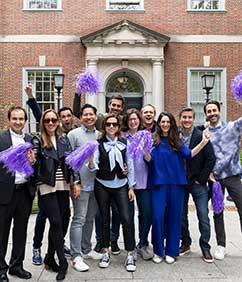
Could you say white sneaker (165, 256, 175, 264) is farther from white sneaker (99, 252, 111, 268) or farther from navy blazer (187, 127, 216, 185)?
navy blazer (187, 127, 216, 185)

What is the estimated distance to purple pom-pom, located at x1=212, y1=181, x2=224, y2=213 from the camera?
230 inches

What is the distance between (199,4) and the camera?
17.4 meters

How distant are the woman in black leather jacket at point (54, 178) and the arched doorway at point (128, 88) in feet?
40.6

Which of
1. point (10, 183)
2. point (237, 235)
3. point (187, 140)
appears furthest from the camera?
point (237, 235)

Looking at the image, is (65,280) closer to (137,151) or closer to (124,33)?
(137,151)

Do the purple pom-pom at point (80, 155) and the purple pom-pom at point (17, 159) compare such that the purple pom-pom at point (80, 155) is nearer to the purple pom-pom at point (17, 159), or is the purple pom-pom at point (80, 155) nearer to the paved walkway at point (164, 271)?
the purple pom-pom at point (17, 159)

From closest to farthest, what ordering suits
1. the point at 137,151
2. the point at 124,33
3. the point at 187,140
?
the point at 137,151
the point at 187,140
the point at 124,33

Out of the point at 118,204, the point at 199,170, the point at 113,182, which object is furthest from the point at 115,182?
the point at 199,170

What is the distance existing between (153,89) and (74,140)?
1149 cm

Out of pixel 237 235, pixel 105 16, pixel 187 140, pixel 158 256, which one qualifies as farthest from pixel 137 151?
pixel 105 16

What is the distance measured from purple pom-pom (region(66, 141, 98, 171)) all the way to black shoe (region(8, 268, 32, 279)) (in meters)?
1.33

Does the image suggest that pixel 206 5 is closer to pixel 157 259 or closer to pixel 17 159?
pixel 157 259

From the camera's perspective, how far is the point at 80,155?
5070 millimetres

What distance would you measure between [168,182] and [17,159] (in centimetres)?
194
